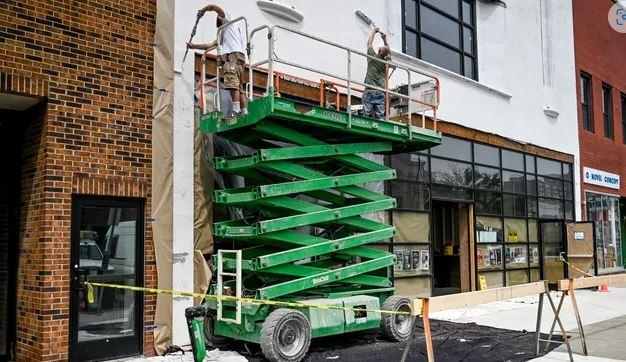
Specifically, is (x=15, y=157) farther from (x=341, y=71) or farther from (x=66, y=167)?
(x=341, y=71)

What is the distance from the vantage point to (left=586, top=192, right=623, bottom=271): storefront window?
20.8 m

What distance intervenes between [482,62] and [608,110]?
9.01 metres

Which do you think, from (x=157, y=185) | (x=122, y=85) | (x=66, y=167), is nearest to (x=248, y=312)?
(x=157, y=185)

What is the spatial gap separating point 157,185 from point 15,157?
1.89 metres

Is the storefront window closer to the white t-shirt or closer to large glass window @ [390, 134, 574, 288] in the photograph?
large glass window @ [390, 134, 574, 288]

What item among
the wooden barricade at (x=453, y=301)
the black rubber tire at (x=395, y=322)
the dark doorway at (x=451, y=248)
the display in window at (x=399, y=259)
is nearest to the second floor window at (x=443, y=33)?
the dark doorway at (x=451, y=248)

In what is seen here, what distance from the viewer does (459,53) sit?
15.7m

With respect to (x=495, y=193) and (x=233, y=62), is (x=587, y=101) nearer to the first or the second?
(x=495, y=193)

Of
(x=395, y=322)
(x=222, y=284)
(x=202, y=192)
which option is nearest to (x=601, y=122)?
(x=395, y=322)

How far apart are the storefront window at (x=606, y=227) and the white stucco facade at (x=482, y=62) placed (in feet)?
5.43

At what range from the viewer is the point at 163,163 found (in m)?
8.53

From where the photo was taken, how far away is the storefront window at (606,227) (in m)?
20.8

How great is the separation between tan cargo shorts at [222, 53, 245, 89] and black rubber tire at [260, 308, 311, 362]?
3.05m

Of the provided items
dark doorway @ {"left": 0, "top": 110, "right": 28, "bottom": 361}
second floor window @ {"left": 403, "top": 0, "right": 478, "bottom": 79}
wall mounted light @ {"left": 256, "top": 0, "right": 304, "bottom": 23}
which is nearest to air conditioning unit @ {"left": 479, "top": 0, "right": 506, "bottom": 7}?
second floor window @ {"left": 403, "top": 0, "right": 478, "bottom": 79}
